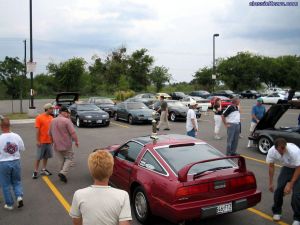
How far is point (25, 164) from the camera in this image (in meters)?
10.5

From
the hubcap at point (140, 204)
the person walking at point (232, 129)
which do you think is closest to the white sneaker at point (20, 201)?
the hubcap at point (140, 204)

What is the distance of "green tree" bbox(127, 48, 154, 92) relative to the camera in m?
54.8

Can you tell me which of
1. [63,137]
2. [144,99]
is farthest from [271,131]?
[144,99]

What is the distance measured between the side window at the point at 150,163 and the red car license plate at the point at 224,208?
35.6 inches

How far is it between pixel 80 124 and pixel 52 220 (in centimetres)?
1410

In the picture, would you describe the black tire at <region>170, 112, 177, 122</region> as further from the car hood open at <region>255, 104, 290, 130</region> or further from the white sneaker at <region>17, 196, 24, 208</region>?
the white sneaker at <region>17, 196, 24, 208</region>

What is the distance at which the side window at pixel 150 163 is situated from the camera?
18.5 ft

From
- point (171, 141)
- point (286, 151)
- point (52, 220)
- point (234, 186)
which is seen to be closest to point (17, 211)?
point (52, 220)

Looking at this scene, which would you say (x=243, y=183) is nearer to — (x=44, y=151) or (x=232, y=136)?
(x=232, y=136)

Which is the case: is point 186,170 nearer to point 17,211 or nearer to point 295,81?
point 17,211

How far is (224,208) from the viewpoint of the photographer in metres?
5.29

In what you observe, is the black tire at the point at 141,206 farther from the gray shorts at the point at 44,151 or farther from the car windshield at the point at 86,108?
the car windshield at the point at 86,108

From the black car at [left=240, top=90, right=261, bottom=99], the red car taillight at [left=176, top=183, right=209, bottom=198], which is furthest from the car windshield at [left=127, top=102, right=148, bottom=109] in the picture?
the black car at [left=240, top=90, right=261, bottom=99]

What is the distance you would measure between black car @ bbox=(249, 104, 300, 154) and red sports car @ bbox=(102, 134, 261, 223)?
4821 mm
